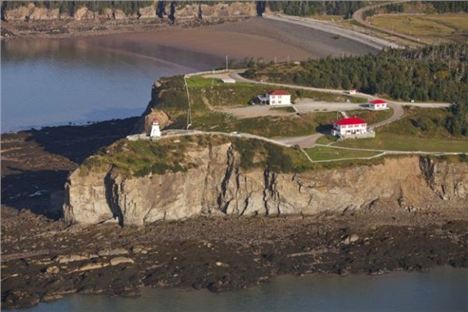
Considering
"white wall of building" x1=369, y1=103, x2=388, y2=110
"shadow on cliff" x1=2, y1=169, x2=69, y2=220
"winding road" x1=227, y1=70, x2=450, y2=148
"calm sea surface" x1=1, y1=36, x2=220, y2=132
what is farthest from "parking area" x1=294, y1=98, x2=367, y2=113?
"calm sea surface" x1=1, y1=36, x2=220, y2=132

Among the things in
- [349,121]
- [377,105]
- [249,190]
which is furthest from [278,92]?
[249,190]

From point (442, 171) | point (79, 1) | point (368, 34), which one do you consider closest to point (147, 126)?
point (442, 171)

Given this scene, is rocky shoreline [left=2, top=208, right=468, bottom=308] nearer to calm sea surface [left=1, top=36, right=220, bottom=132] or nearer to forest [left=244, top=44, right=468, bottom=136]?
forest [left=244, top=44, right=468, bottom=136]

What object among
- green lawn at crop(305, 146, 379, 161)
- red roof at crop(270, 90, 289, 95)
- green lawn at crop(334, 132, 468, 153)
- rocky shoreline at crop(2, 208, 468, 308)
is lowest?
rocky shoreline at crop(2, 208, 468, 308)

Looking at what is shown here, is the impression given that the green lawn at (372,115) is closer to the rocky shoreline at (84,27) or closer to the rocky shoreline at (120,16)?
the rocky shoreline at (84,27)

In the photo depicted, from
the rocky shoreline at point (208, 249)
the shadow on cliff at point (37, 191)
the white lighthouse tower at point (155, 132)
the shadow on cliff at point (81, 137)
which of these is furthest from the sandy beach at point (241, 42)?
the rocky shoreline at point (208, 249)
